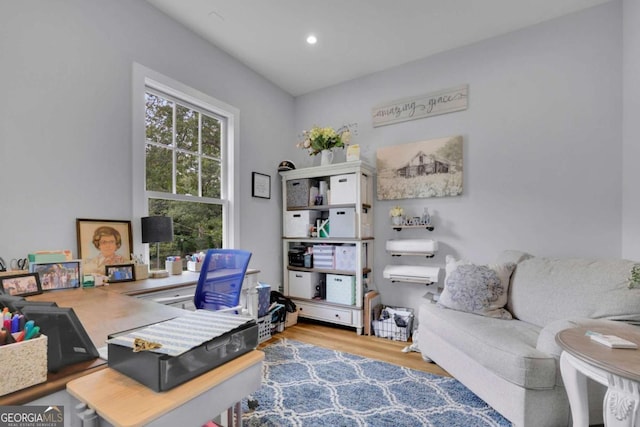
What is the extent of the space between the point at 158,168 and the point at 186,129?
487 millimetres

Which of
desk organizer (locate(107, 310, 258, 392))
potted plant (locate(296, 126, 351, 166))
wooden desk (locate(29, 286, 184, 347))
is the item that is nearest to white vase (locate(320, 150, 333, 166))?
potted plant (locate(296, 126, 351, 166))

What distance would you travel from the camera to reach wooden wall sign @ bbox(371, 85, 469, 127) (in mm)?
2943

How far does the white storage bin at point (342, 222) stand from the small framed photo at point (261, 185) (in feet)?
2.62

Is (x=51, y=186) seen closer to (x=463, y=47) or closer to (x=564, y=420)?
(x=564, y=420)

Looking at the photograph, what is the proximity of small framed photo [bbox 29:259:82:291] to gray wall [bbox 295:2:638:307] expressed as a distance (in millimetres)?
2745

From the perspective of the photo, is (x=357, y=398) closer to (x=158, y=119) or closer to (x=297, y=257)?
(x=297, y=257)

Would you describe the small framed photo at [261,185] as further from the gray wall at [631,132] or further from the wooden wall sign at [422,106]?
the gray wall at [631,132]

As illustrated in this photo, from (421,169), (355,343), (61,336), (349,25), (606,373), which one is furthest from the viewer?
(421,169)

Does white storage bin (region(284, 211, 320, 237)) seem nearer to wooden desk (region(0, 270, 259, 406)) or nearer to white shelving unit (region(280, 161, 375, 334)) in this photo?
white shelving unit (region(280, 161, 375, 334))

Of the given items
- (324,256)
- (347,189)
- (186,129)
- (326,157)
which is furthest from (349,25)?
(324,256)

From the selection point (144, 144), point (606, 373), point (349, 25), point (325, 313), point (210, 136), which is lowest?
point (325, 313)

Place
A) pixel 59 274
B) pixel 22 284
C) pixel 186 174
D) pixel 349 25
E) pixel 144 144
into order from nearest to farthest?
pixel 22 284 → pixel 59 274 → pixel 144 144 → pixel 349 25 → pixel 186 174

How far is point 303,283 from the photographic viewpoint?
344cm

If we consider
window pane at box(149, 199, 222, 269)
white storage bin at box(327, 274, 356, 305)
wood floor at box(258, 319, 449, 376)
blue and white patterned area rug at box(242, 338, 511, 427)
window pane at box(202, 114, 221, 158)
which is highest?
window pane at box(202, 114, 221, 158)
